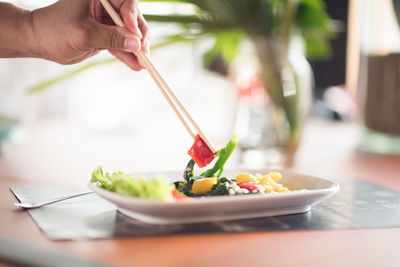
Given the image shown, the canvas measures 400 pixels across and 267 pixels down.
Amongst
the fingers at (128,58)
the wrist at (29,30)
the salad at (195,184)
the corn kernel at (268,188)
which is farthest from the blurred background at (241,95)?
the corn kernel at (268,188)

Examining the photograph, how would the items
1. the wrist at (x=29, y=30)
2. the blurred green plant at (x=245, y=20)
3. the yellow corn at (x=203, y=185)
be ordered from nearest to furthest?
1. the yellow corn at (x=203, y=185)
2. the wrist at (x=29, y=30)
3. the blurred green plant at (x=245, y=20)

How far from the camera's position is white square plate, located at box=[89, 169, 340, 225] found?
2.27 feet

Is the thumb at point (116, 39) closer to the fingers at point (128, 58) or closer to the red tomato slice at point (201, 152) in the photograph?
the fingers at point (128, 58)

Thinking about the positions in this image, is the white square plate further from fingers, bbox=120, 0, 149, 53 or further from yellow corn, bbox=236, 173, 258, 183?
fingers, bbox=120, 0, 149, 53

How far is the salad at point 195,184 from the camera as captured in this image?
0.70 m

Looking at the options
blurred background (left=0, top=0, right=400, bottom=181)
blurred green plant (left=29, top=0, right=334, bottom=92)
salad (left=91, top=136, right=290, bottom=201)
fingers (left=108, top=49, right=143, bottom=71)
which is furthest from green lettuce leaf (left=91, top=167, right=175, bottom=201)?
blurred green plant (left=29, top=0, right=334, bottom=92)

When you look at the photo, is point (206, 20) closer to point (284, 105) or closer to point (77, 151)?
point (284, 105)

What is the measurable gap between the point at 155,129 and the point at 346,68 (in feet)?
4.69

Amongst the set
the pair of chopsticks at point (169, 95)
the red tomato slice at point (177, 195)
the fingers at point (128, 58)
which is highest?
the fingers at point (128, 58)

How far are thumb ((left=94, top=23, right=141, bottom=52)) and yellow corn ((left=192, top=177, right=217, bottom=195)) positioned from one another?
0.28 m

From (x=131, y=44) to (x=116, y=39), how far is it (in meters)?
0.05

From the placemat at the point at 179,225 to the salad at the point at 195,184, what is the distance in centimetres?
5

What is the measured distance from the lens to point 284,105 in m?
1.50

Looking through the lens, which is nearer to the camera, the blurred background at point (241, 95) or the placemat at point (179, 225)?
the placemat at point (179, 225)
